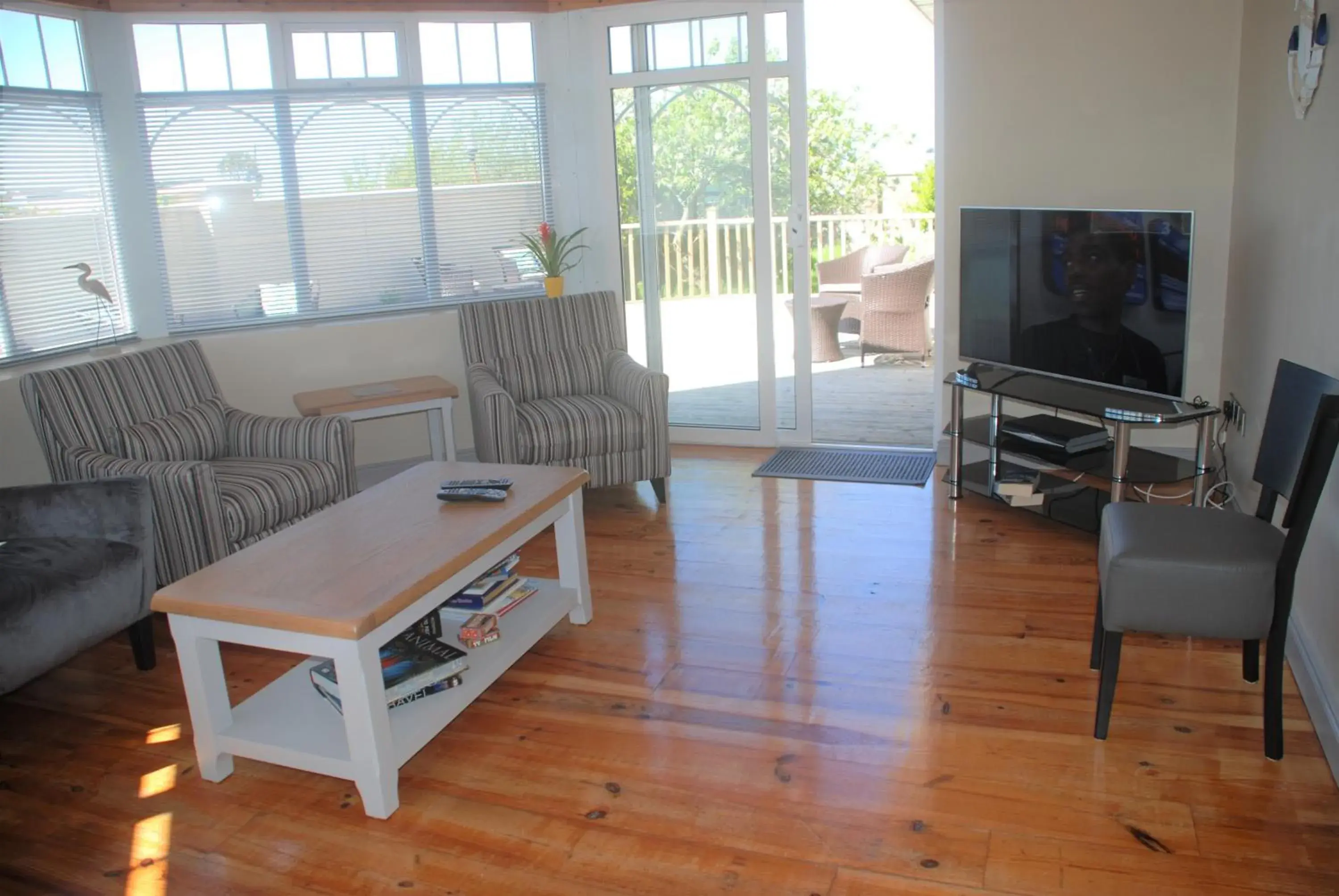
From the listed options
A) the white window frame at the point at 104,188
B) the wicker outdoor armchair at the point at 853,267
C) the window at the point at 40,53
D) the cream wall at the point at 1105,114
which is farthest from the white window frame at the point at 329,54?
the wicker outdoor armchair at the point at 853,267

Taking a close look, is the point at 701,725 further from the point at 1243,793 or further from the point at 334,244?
the point at 334,244

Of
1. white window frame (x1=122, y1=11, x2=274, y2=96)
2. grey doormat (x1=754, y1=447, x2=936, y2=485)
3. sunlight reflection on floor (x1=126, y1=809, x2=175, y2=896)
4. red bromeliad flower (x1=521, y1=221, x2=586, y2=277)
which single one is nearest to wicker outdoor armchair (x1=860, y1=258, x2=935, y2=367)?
grey doormat (x1=754, y1=447, x2=936, y2=485)

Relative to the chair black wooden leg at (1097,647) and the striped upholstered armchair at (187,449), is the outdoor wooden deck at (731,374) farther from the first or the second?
the chair black wooden leg at (1097,647)

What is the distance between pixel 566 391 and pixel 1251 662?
9.53 ft

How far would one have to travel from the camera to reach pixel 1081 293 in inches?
159

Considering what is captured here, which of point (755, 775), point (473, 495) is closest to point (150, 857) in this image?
point (473, 495)

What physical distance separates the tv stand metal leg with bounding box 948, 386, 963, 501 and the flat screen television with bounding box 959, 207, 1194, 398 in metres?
0.24

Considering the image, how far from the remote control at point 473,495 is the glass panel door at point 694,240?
8.24ft

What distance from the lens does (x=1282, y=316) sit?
3328 millimetres

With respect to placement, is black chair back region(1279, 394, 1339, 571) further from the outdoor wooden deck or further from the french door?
the french door

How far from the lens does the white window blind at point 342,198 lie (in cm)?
482

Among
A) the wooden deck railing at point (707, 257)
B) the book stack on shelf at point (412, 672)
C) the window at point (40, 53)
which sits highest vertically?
the window at point (40, 53)

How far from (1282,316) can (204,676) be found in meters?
3.24

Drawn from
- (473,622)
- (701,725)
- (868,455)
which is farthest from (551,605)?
(868,455)
